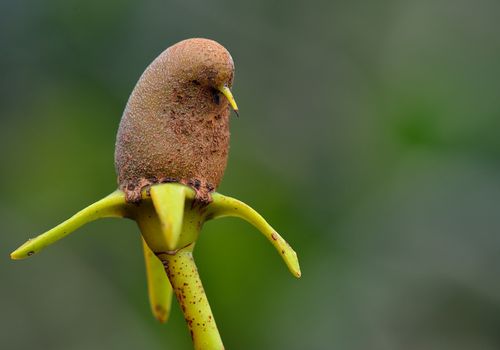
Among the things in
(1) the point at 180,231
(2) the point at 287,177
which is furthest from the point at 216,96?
(2) the point at 287,177

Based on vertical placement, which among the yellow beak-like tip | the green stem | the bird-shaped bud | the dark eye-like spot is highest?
the yellow beak-like tip

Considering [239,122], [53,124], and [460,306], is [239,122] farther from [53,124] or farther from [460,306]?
[460,306]

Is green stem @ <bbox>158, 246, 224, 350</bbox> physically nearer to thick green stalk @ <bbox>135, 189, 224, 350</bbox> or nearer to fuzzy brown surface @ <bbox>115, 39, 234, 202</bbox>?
thick green stalk @ <bbox>135, 189, 224, 350</bbox>

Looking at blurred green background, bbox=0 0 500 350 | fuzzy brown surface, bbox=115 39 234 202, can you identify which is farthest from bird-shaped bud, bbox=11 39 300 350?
blurred green background, bbox=0 0 500 350

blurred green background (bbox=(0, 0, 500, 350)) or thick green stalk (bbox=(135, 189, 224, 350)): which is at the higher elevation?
thick green stalk (bbox=(135, 189, 224, 350))

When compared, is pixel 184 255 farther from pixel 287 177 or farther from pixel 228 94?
pixel 287 177
